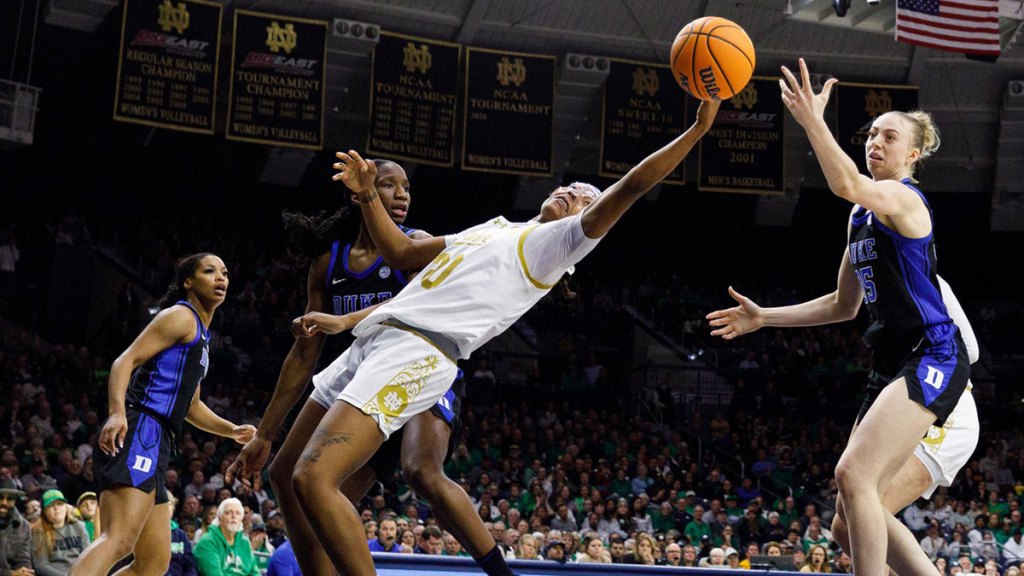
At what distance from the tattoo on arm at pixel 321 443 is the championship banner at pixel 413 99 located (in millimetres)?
13444

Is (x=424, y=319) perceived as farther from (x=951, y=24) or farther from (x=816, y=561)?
(x=951, y=24)

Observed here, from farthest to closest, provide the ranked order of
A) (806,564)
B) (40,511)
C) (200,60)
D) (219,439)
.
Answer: (200,60)
(219,439)
(806,564)
(40,511)

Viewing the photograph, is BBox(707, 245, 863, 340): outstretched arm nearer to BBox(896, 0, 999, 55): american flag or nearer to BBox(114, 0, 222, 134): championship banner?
BBox(896, 0, 999, 55): american flag

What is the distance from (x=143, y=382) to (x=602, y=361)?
16.1 m

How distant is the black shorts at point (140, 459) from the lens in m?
5.39

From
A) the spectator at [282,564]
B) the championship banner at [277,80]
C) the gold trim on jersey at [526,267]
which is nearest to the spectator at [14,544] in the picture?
the spectator at [282,564]

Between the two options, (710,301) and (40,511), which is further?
(710,301)

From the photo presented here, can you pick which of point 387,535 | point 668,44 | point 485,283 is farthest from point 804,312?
point 668,44

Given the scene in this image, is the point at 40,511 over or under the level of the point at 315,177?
under

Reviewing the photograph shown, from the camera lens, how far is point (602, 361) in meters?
21.4

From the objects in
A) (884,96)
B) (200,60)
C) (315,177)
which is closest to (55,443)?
(200,60)

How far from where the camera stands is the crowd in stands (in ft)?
38.2

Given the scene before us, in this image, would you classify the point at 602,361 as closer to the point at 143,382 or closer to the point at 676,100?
the point at 676,100

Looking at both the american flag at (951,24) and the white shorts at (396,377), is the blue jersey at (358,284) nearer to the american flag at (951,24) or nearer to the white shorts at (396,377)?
the white shorts at (396,377)
